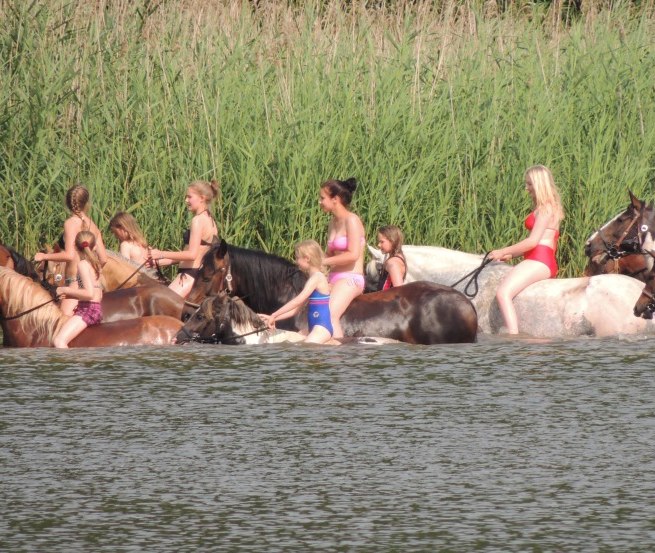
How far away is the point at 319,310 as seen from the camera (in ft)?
34.1

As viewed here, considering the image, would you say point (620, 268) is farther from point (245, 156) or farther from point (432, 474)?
point (432, 474)

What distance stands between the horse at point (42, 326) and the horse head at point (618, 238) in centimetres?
363

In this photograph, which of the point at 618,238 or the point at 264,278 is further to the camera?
the point at 618,238

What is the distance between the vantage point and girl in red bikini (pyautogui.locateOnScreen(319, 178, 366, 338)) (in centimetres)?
1076

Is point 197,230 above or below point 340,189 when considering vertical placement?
below

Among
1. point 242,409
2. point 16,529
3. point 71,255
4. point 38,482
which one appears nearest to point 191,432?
point 242,409

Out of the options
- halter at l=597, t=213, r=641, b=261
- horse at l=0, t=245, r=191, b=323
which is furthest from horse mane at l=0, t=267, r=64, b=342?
halter at l=597, t=213, r=641, b=261

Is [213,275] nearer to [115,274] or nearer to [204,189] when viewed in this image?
[204,189]

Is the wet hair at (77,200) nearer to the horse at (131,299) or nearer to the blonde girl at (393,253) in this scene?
the horse at (131,299)

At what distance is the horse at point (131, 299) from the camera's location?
11008 mm

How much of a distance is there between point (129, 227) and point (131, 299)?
1.09m

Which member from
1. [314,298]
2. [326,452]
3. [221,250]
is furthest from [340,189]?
[326,452]

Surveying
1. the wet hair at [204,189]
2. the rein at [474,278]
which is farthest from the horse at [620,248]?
the wet hair at [204,189]

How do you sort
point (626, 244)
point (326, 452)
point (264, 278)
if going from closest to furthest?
point (326, 452) < point (264, 278) < point (626, 244)
